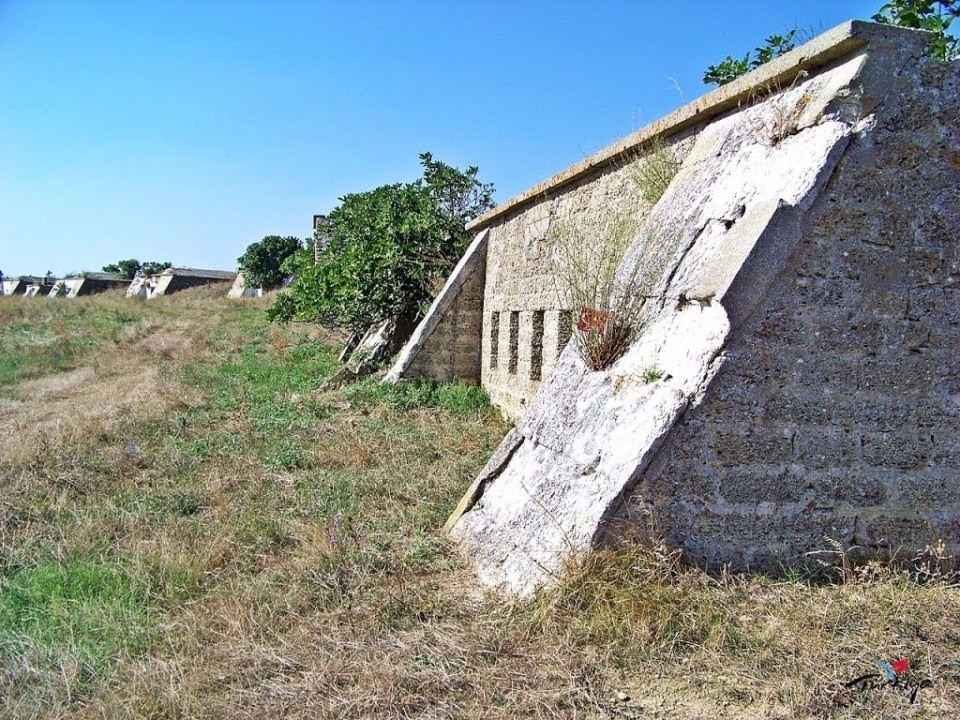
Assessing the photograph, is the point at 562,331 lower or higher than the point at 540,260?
lower

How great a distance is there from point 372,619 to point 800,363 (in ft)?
7.20

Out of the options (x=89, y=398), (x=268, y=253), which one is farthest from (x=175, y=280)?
(x=89, y=398)

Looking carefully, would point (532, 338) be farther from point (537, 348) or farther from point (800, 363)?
point (800, 363)

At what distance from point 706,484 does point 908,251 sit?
146 cm

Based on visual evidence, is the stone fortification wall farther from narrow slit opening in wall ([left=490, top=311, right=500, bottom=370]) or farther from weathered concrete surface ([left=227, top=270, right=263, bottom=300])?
weathered concrete surface ([left=227, top=270, right=263, bottom=300])

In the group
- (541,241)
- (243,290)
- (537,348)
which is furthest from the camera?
(243,290)

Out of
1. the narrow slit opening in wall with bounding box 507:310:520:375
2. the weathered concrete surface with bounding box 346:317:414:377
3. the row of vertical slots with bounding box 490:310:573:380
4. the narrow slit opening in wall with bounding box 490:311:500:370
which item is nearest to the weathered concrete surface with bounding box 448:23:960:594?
the row of vertical slots with bounding box 490:310:573:380

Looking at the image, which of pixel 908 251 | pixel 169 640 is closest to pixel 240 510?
pixel 169 640

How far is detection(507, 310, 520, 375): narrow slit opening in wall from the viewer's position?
747 cm

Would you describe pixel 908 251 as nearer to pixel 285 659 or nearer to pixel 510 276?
pixel 285 659

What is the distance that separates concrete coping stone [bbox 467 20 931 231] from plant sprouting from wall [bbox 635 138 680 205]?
132 millimetres

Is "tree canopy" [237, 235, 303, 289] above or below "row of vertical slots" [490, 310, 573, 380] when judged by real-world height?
above

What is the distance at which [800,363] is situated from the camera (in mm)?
3070

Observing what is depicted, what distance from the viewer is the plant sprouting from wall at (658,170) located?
4.63m
